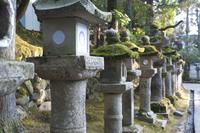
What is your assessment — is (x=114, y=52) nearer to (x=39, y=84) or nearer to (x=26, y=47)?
(x=39, y=84)

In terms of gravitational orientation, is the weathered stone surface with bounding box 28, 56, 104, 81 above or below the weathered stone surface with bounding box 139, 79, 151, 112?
above

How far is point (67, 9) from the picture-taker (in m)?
4.88

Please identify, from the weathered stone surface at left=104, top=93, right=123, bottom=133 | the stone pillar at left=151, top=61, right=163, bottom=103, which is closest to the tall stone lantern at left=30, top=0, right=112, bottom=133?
the weathered stone surface at left=104, top=93, right=123, bottom=133

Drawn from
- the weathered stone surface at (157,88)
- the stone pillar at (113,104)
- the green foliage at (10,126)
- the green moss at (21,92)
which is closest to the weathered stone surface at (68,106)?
the green foliage at (10,126)

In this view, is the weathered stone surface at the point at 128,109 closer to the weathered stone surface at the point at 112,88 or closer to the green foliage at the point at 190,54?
the weathered stone surface at the point at 112,88

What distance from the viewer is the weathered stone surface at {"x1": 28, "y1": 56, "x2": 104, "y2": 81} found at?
4.77m

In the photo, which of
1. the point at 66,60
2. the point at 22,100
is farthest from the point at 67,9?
the point at 22,100

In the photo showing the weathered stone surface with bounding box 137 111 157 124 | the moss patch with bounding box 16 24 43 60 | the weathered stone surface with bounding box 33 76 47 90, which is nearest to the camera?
the moss patch with bounding box 16 24 43 60

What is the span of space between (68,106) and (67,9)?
47.7 inches

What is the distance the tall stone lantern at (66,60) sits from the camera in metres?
4.83

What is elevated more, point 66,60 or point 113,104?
point 66,60

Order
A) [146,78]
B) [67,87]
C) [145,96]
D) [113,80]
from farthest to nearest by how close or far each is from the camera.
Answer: [146,78], [145,96], [113,80], [67,87]

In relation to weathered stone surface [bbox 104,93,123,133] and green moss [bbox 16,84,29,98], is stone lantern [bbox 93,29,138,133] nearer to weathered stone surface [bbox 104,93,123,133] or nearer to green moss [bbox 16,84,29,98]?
weathered stone surface [bbox 104,93,123,133]

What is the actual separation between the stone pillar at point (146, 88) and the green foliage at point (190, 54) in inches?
1152
